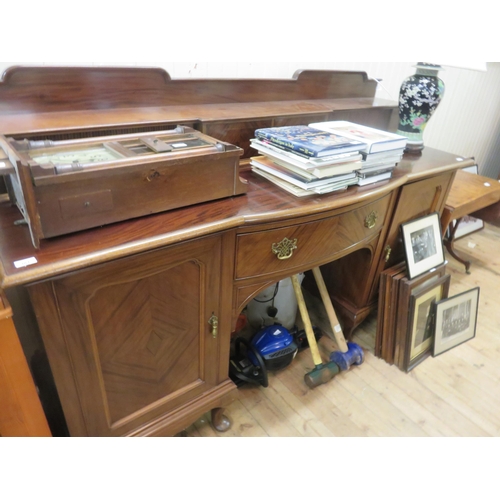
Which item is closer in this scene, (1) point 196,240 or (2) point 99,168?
(2) point 99,168

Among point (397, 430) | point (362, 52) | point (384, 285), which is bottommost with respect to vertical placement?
point (397, 430)

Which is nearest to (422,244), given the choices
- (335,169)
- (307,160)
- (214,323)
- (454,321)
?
(454,321)

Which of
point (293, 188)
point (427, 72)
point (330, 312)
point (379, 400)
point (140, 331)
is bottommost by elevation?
point (379, 400)

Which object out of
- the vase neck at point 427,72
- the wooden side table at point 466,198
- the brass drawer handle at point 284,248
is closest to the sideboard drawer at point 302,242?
the brass drawer handle at point 284,248

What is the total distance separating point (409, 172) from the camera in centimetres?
133

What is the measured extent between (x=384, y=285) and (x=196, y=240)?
1055mm

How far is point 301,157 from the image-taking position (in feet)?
3.32

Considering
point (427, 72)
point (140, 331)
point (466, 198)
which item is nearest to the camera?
point (140, 331)

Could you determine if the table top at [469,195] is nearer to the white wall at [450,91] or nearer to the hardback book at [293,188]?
the white wall at [450,91]

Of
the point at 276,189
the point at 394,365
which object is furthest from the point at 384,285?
the point at 276,189

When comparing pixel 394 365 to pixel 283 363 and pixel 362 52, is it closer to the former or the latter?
pixel 283 363

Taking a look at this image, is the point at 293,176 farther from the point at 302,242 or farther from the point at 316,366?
the point at 316,366

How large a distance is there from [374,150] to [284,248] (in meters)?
0.42

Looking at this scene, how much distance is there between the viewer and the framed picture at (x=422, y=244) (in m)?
1.57
